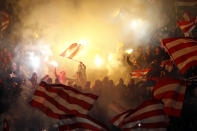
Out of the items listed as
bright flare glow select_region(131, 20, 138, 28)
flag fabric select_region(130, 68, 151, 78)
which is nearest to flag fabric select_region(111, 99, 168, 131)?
flag fabric select_region(130, 68, 151, 78)

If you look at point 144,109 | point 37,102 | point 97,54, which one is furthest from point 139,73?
point 37,102

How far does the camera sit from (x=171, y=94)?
21.5ft

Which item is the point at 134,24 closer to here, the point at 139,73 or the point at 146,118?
the point at 139,73

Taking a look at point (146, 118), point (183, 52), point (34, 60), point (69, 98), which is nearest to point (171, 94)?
point (146, 118)

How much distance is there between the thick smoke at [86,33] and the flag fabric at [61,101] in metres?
6.83

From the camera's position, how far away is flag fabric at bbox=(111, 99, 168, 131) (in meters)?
6.17

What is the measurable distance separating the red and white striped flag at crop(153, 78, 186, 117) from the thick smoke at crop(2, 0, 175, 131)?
642 cm

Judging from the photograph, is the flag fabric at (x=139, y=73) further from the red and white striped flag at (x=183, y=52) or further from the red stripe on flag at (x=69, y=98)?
the red stripe on flag at (x=69, y=98)

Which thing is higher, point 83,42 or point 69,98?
point 83,42

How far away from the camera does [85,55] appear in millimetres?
17875

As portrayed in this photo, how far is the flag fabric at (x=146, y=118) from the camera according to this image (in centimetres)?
617

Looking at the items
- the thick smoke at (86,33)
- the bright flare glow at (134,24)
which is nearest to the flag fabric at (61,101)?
the thick smoke at (86,33)

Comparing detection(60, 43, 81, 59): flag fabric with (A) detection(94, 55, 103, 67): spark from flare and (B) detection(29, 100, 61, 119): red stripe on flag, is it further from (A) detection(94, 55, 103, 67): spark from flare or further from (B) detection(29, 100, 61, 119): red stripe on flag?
(B) detection(29, 100, 61, 119): red stripe on flag

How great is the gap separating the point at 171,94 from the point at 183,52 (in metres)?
1.73
